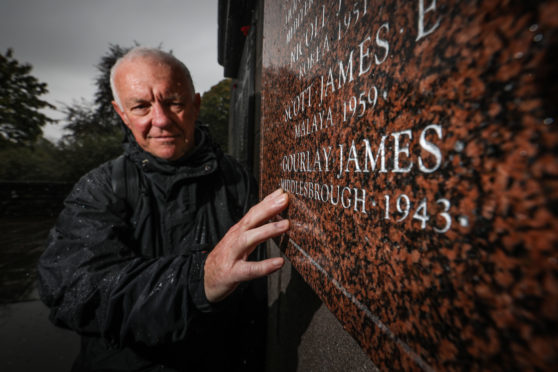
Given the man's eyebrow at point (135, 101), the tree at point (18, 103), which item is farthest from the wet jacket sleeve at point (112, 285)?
the tree at point (18, 103)

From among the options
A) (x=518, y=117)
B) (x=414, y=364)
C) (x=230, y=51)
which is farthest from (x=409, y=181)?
(x=230, y=51)

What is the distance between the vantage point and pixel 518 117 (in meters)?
0.32

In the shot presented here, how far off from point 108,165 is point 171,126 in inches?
21.3

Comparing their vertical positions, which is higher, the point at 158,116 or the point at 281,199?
the point at 158,116

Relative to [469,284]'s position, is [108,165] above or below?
above

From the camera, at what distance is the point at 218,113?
13711 mm

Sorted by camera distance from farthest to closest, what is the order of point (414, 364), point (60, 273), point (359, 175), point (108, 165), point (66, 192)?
point (66, 192) < point (108, 165) < point (60, 273) < point (359, 175) < point (414, 364)

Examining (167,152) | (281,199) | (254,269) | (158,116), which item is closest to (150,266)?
(254,269)

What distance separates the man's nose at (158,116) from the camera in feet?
5.76

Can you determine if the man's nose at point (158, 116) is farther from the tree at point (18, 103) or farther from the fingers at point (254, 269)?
the tree at point (18, 103)

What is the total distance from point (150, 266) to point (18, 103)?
1412 cm

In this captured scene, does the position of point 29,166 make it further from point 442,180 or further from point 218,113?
point 442,180

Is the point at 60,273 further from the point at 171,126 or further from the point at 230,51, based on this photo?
the point at 230,51

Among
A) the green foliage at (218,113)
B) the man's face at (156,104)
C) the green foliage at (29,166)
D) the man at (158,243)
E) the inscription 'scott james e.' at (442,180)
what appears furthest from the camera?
the green foliage at (218,113)
